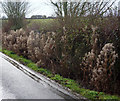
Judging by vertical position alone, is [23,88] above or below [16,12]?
below

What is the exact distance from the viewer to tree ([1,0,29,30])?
22.9m

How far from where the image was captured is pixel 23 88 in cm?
671

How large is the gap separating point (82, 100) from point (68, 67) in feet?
7.92

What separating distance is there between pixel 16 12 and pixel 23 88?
59.5ft

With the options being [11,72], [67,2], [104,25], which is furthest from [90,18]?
[67,2]

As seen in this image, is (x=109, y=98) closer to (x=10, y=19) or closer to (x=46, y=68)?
(x=46, y=68)

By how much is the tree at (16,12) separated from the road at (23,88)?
15.0 meters

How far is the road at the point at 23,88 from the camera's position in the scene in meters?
5.91

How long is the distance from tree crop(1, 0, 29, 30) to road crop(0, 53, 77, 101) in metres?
15.0

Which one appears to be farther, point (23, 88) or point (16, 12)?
point (16, 12)

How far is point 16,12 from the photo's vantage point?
23.2 meters

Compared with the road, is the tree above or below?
above

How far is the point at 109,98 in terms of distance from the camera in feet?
17.7

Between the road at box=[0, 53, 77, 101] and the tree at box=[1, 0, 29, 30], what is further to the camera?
the tree at box=[1, 0, 29, 30]
